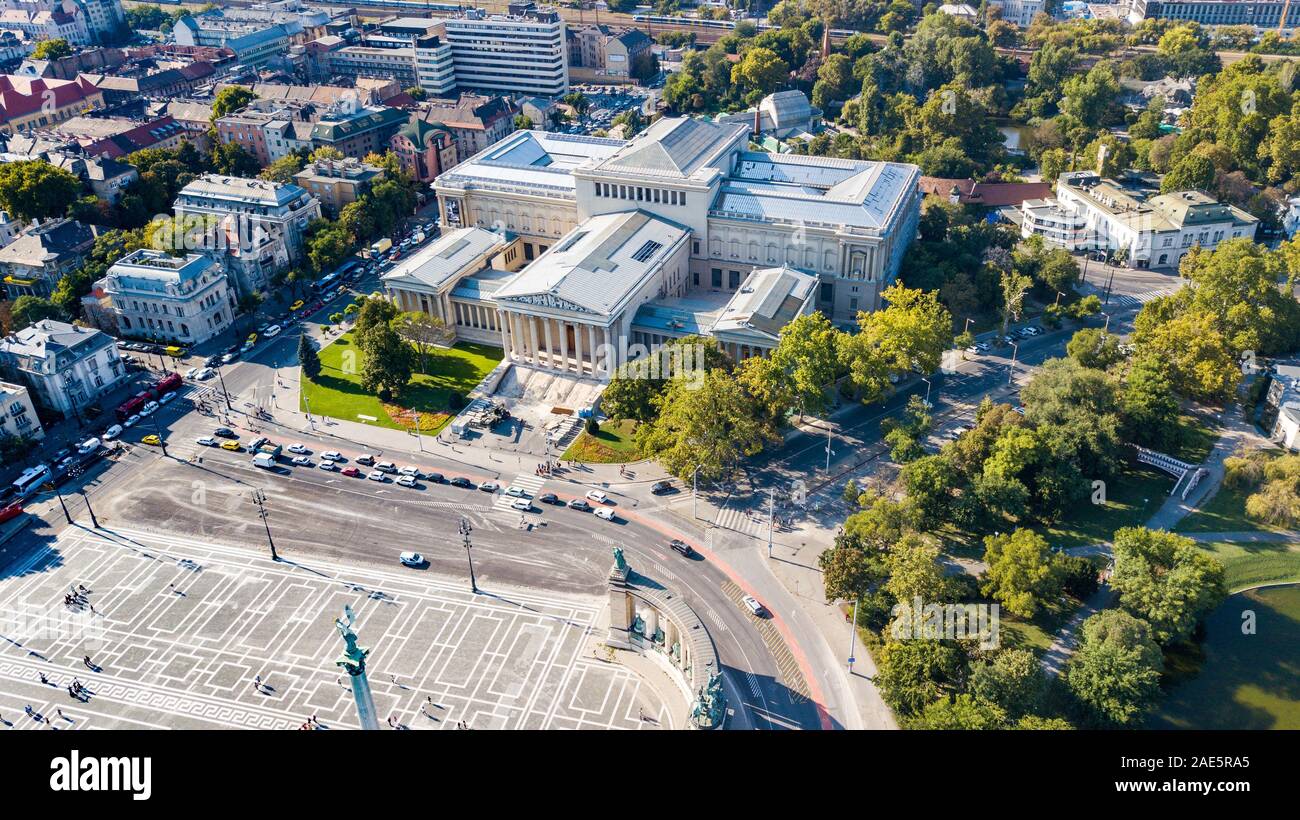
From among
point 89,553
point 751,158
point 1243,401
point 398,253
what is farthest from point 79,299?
point 1243,401

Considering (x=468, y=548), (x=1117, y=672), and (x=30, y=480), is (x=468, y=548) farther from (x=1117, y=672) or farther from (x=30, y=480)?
(x=1117, y=672)

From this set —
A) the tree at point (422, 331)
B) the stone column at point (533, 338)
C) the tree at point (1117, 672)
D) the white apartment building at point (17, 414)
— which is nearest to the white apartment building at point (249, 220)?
the tree at point (422, 331)

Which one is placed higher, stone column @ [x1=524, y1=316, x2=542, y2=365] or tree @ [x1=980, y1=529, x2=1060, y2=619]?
stone column @ [x1=524, y1=316, x2=542, y2=365]

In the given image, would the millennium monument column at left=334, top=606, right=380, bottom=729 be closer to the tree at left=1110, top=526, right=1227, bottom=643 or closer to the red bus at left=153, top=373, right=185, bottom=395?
the tree at left=1110, top=526, right=1227, bottom=643

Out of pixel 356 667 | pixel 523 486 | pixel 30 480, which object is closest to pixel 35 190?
pixel 30 480

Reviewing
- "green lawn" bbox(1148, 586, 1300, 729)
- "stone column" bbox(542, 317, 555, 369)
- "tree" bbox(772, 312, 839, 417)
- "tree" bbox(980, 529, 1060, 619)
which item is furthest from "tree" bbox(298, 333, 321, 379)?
"green lawn" bbox(1148, 586, 1300, 729)

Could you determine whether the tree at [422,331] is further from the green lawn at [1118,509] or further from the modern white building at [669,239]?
the green lawn at [1118,509]
